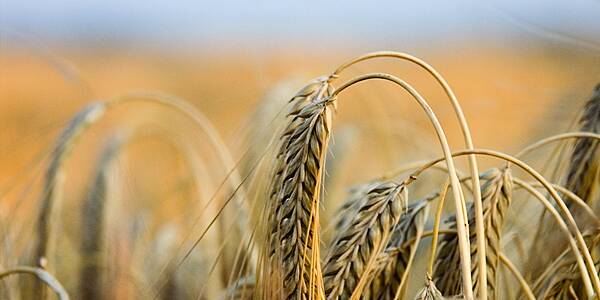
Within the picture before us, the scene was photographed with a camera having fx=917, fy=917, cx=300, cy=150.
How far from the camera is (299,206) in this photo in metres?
A: 0.81

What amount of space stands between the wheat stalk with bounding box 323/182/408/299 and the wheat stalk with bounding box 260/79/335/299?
0.06 m

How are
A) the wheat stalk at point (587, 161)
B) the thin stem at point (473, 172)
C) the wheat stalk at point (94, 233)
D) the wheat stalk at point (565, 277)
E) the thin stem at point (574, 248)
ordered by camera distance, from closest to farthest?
the thin stem at point (473, 172)
the thin stem at point (574, 248)
the wheat stalk at point (565, 277)
the wheat stalk at point (587, 161)
the wheat stalk at point (94, 233)

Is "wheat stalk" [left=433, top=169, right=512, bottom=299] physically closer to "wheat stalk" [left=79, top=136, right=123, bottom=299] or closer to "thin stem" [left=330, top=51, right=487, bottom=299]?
"thin stem" [left=330, top=51, right=487, bottom=299]

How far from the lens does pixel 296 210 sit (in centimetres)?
81

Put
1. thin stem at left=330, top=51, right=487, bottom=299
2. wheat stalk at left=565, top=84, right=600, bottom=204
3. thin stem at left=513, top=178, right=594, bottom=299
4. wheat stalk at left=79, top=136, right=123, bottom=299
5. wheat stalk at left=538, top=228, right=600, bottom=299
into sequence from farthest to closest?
wheat stalk at left=79, top=136, right=123, bottom=299
wheat stalk at left=565, top=84, right=600, bottom=204
wheat stalk at left=538, top=228, right=600, bottom=299
thin stem at left=513, top=178, right=594, bottom=299
thin stem at left=330, top=51, right=487, bottom=299

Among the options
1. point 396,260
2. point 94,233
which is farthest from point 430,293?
point 94,233

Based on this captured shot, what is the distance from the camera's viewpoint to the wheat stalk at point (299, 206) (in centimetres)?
80

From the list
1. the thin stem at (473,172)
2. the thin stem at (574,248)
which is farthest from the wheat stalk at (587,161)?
the thin stem at (473,172)

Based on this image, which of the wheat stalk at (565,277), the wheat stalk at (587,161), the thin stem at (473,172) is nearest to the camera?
the thin stem at (473,172)

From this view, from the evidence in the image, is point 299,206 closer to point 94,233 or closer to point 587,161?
point 587,161

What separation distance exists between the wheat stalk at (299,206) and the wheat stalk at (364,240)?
57 mm

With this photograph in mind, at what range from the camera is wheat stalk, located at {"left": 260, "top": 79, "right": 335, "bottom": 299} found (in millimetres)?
800

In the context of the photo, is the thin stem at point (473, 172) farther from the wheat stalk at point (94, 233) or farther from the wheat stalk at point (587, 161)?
the wheat stalk at point (94, 233)

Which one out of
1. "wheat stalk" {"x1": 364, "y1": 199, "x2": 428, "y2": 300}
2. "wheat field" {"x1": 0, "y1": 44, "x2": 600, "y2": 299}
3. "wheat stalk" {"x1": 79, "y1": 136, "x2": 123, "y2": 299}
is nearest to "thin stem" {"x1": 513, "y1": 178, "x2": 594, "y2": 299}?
"wheat field" {"x1": 0, "y1": 44, "x2": 600, "y2": 299}
